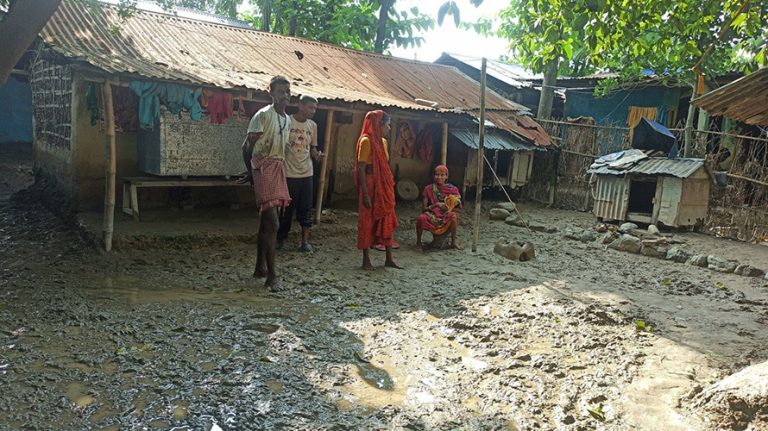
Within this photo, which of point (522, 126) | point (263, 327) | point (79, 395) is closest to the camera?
point (79, 395)

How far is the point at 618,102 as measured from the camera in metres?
15.5

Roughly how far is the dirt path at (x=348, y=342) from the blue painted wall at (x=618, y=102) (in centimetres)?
918

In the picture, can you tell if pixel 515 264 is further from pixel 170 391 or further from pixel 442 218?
pixel 170 391

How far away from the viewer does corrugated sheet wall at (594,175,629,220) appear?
34.5ft

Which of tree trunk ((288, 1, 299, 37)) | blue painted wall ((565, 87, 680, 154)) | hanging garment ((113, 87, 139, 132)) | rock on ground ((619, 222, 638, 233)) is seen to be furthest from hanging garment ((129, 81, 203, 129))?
tree trunk ((288, 1, 299, 37))

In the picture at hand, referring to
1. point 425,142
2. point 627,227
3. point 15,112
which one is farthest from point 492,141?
point 15,112

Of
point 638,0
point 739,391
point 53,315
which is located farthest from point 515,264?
point 53,315

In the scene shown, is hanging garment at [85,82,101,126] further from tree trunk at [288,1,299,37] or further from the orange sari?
tree trunk at [288,1,299,37]

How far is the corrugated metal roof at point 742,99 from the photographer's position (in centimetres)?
377

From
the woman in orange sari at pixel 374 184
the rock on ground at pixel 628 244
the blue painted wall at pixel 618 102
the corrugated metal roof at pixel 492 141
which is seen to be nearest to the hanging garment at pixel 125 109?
the woman in orange sari at pixel 374 184

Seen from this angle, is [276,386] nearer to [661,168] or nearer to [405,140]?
[405,140]

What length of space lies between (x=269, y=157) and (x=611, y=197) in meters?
8.11

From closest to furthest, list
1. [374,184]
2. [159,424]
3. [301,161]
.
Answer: [159,424]
[374,184]
[301,161]

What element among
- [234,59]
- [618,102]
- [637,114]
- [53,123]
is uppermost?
[618,102]
